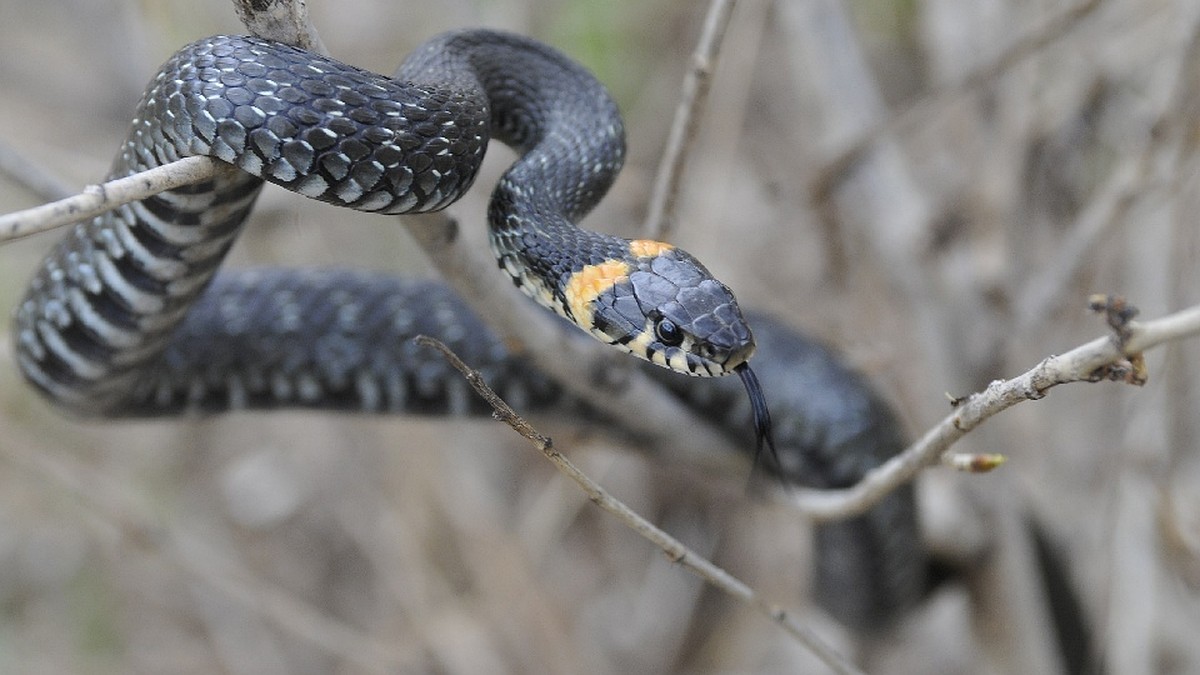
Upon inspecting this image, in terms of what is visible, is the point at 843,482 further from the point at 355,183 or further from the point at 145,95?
the point at 145,95

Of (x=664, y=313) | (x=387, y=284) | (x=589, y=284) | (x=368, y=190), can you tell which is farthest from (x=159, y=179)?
(x=387, y=284)

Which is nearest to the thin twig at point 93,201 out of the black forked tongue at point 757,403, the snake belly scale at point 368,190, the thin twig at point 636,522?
the snake belly scale at point 368,190

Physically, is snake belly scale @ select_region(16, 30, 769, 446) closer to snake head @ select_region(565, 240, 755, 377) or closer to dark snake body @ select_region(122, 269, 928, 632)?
snake head @ select_region(565, 240, 755, 377)

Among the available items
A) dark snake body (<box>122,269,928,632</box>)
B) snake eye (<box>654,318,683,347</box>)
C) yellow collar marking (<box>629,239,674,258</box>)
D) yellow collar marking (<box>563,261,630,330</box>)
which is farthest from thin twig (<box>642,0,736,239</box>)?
dark snake body (<box>122,269,928,632</box>)

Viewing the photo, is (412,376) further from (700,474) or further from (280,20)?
(280,20)

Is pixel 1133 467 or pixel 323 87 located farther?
pixel 1133 467

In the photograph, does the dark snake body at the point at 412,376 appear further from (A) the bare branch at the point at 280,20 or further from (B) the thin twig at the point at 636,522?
(A) the bare branch at the point at 280,20

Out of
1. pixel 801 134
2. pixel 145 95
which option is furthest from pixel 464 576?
pixel 145 95
